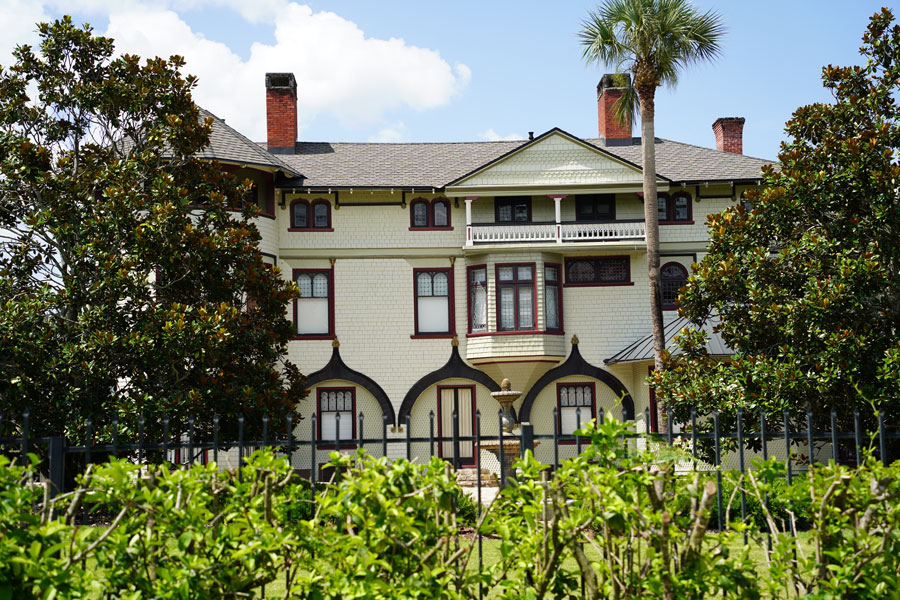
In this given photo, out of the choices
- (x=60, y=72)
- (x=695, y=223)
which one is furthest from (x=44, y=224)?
(x=695, y=223)

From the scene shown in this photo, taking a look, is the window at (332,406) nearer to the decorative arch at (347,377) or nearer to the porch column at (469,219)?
the decorative arch at (347,377)

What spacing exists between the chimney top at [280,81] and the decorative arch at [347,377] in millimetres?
8734

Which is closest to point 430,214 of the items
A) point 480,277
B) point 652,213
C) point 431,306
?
point 480,277

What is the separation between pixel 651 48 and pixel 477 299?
29.4 feet

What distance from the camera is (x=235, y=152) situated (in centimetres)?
2508

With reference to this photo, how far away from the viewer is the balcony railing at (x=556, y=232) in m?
26.6

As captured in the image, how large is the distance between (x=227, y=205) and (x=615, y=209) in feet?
45.5

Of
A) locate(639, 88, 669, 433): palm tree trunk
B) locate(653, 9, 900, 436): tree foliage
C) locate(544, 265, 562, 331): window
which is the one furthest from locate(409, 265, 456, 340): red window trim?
locate(653, 9, 900, 436): tree foliage

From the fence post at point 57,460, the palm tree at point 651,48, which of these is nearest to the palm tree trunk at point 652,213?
the palm tree at point 651,48

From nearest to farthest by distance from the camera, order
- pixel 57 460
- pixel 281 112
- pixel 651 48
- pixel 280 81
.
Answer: pixel 57 460 → pixel 651 48 → pixel 280 81 → pixel 281 112

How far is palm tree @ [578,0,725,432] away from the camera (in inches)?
863

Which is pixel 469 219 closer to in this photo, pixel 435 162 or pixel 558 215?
pixel 558 215

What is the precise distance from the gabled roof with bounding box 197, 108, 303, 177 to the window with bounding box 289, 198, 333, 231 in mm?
1002

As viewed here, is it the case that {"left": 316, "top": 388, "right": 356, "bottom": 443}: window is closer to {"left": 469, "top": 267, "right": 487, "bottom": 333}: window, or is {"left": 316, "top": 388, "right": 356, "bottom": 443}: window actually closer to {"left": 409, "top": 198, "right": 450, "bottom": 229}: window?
{"left": 469, "top": 267, "right": 487, "bottom": 333}: window
